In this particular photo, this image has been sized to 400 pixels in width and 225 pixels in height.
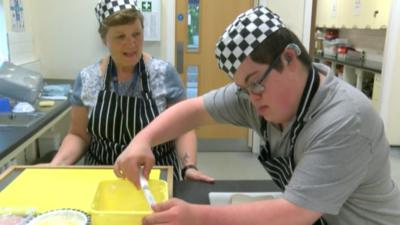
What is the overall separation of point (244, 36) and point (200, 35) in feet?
9.28

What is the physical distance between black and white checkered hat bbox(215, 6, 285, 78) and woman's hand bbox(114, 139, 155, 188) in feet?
1.12

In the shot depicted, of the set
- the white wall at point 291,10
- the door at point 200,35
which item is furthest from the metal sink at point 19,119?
the white wall at point 291,10

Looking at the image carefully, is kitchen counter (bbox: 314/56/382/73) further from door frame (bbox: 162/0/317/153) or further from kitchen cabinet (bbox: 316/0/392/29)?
door frame (bbox: 162/0/317/153)

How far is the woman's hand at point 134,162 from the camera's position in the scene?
97 centimetres

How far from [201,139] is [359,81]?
2224 mm

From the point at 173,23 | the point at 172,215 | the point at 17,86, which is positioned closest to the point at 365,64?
the point at 173,23

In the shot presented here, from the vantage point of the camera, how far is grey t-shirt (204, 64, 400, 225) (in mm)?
736

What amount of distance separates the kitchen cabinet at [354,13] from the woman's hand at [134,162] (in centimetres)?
392

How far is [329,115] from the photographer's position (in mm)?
767

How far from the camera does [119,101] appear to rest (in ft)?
4.83

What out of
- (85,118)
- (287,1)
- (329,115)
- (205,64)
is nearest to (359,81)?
(287,1)

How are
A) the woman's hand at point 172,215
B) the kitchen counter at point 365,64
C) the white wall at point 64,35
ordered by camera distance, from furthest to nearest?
the kitchen counter at point 365,64
the white wall at point 64,35
the woman's hand at point 172,215

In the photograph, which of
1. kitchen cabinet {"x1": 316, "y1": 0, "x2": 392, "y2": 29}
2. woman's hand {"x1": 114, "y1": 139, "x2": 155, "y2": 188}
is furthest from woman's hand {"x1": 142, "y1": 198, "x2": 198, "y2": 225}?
kitchen cabinet {"x1": 316, "y1": 0, "x2": 392, "y2": 29}

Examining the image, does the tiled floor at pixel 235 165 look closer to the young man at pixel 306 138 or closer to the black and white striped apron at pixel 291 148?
the black and white striped apron at pixel 291 148
